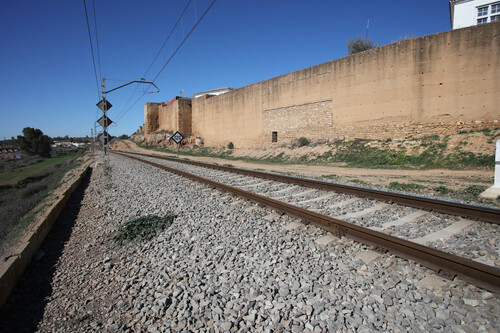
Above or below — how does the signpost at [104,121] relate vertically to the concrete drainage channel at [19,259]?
above

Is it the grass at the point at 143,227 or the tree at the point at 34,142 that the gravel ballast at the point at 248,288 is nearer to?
the grass at the point at 143,227

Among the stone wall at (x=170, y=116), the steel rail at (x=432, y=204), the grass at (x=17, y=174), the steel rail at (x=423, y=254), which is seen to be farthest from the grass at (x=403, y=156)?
the grass at (x=17, y=174)

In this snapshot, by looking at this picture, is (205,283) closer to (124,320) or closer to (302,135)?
(124,320)

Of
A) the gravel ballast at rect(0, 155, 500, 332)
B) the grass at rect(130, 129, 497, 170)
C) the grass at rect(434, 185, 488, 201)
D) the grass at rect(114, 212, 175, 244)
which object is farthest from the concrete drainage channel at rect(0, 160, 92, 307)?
the grass at rect(130, 129, 497, 170)

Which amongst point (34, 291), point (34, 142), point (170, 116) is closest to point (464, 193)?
point (34, 291)

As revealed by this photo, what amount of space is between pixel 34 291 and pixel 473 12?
3098 cm

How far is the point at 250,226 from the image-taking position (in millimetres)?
4656

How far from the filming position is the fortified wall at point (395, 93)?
1338 centimetres

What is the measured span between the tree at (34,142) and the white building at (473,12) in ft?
300

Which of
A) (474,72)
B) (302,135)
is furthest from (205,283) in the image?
(302,135)

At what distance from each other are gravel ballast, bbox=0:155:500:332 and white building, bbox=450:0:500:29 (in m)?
27.4

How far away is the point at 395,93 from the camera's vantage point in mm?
16531

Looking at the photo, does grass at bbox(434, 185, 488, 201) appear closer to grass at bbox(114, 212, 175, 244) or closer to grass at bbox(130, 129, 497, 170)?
grass at bbox(130, 129, 497, 170)

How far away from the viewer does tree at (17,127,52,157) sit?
2926 inches
